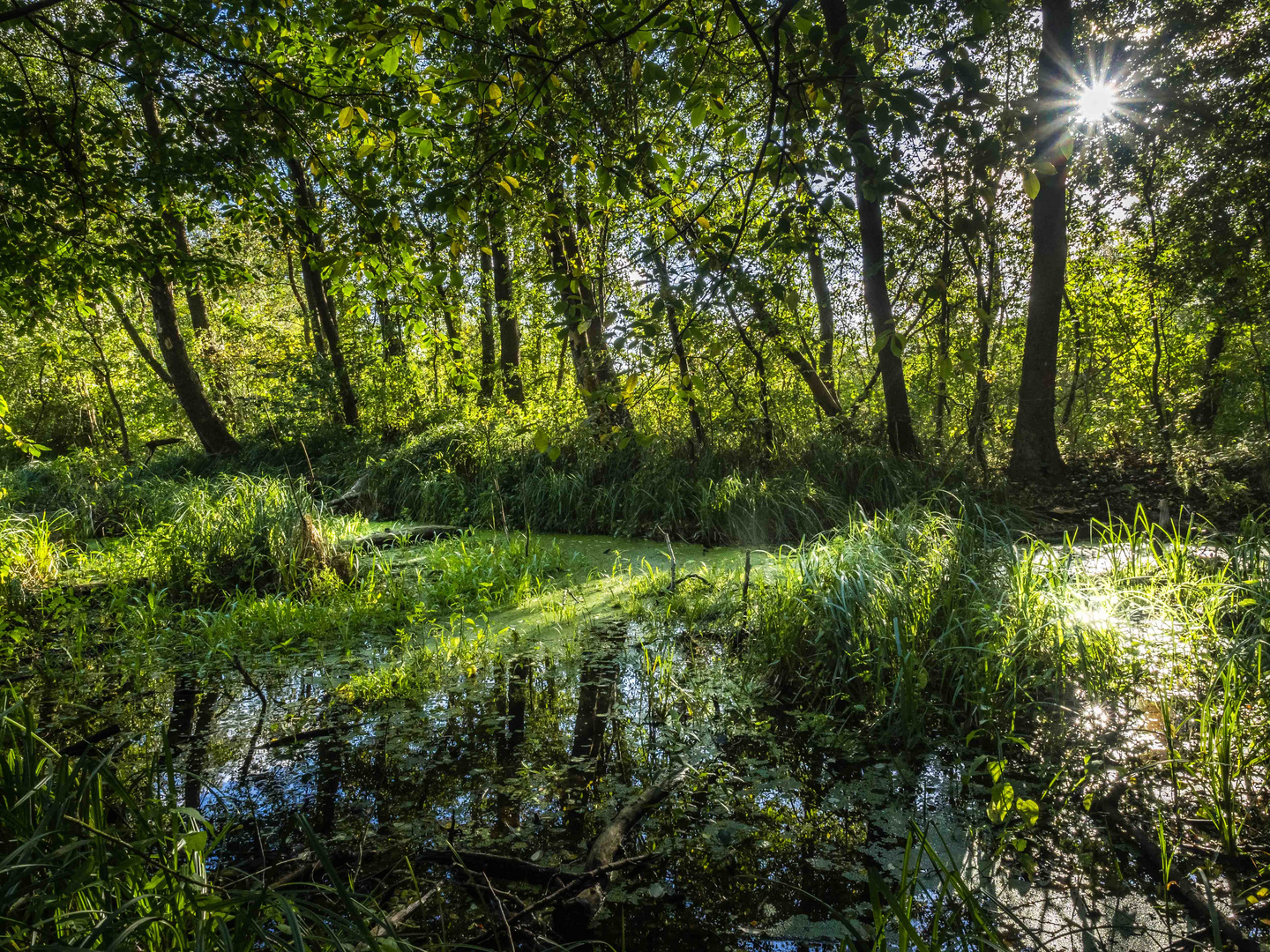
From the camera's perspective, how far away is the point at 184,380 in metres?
10.7

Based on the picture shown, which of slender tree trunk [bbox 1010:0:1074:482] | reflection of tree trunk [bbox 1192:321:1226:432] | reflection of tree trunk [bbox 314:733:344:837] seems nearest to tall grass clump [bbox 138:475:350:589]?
reflection of tree trunk [bbox 314:733:344:837]

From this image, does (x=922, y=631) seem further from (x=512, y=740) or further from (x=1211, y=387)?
(x=1211, y=387)

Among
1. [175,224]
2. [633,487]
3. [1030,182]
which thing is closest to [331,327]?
[175,224]

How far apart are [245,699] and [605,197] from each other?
2914 mm

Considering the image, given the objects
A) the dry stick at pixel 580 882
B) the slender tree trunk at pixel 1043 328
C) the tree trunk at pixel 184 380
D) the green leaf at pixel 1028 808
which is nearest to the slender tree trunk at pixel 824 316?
the slender tree trunk at pixel 1043 328

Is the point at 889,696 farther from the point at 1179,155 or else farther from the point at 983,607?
the point at 1179,155

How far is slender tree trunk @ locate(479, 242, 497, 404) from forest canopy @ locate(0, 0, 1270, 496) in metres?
0.21

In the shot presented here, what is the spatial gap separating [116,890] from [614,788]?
1.40 meters

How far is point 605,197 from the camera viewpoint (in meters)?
2.15

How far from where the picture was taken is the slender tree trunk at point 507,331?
10.2 metres

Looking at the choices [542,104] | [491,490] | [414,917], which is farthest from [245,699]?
[491,490]

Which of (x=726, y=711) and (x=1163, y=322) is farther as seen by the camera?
(x=1163, y=322)

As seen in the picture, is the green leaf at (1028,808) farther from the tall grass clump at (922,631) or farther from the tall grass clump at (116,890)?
the tall grass clump at (116,890)

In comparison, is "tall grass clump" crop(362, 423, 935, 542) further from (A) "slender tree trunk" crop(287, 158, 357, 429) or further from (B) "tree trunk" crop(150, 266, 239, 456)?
(B) "tree trunk" crop(150, 266, 239, 456)
